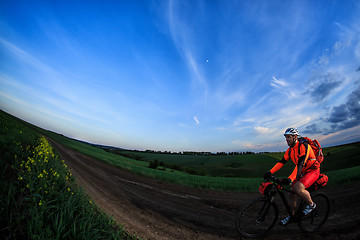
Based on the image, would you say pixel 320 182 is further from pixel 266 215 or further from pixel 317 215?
pixel 266 215

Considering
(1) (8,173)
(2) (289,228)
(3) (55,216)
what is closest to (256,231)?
(2) (289,228)

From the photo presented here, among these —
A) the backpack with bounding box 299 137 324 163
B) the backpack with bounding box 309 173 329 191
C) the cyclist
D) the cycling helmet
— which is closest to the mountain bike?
the cyclist

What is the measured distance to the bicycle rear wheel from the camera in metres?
3.87

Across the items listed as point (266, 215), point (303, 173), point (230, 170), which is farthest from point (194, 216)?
point (230, 170)

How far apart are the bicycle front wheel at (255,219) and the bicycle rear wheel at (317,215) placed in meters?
0.91

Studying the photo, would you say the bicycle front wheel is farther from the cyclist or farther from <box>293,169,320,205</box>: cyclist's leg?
<box>293,169,320,205</box>: cyclist's leg

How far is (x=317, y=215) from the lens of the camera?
3.97 meters

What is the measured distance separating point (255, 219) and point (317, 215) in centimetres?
180

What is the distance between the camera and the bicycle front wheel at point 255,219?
3619 mm

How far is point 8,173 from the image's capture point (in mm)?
3447

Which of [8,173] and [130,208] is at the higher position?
[8,173]

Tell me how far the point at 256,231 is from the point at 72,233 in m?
4.45

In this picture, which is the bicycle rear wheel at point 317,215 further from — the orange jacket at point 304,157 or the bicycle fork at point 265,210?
the orange jacket at point 304,157

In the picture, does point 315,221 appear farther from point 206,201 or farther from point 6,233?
point 6,233
